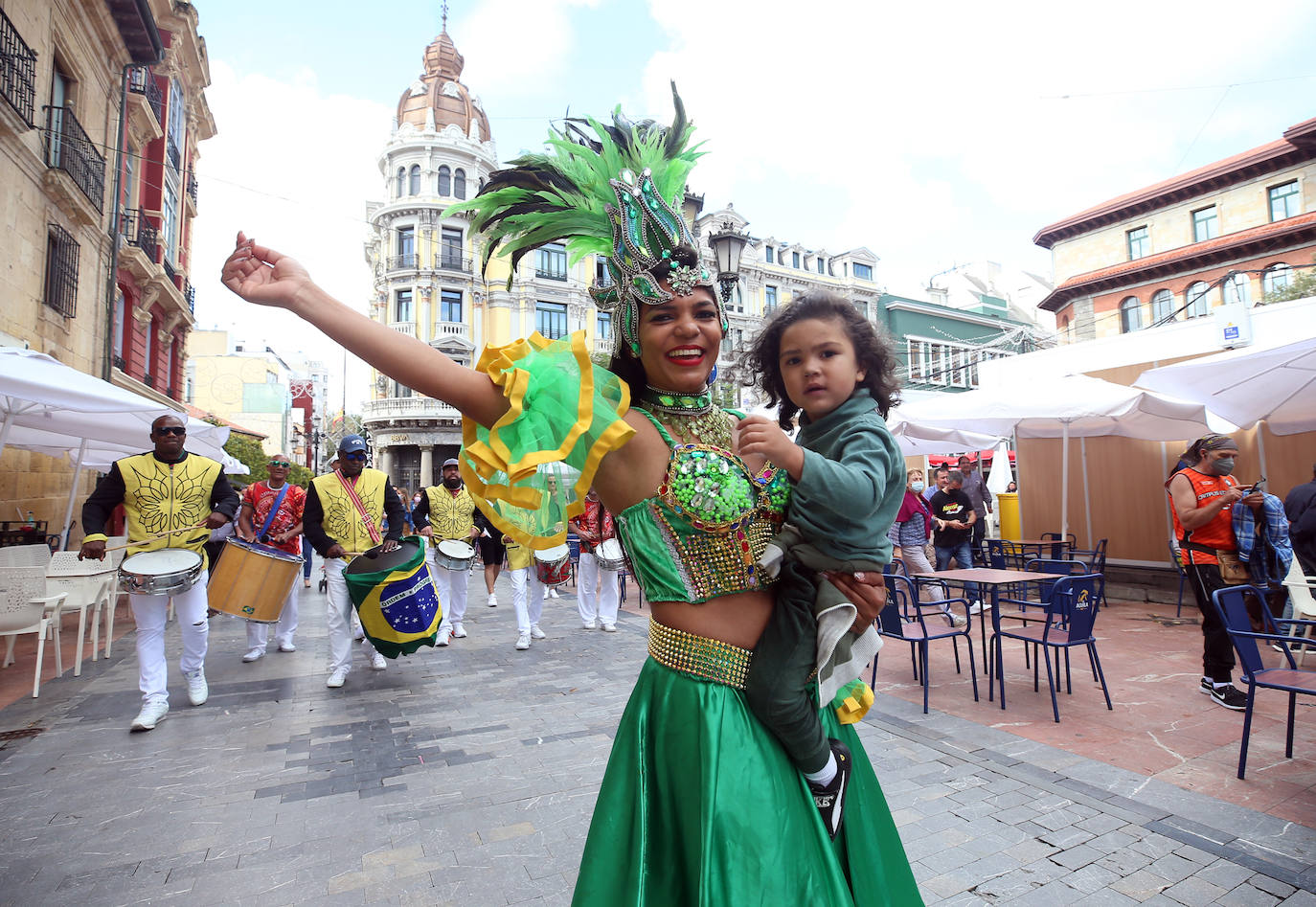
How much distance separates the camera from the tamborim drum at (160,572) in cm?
484

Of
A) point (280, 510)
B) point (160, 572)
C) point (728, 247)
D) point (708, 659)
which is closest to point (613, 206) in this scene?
point (708, 659)

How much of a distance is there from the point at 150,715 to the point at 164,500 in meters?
1.57

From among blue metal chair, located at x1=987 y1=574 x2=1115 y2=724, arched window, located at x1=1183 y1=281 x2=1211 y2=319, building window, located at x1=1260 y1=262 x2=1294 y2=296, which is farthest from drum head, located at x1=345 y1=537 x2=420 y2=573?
arched window, located at x1=1183 y1=281 x2=1211 y2=319

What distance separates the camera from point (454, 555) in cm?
797

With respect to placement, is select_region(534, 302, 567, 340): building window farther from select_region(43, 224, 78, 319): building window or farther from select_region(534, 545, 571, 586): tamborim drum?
select_region(534, 545, 571, 586): tamborim drum

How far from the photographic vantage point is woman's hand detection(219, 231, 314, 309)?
1368mm

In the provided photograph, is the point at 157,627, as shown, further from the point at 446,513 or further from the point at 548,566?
the point at 548,566

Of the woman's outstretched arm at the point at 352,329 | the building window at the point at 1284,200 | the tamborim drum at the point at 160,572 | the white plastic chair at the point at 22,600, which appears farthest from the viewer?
the building window at the point at 1284,200

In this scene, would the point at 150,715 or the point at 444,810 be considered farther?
the point at 150,715

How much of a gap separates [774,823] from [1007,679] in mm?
5595

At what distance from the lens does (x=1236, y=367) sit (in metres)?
6.45

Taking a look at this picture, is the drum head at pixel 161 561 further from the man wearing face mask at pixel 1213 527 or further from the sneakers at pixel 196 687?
the man wearing face mask at pixel 1213 527

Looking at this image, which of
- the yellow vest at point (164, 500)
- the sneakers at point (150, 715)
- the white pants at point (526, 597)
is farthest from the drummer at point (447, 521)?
the sneakers at point (150, 715)

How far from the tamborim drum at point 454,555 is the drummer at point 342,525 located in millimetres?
1613
